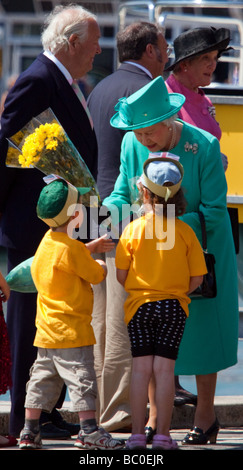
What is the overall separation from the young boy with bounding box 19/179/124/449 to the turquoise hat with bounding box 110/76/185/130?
415 mm

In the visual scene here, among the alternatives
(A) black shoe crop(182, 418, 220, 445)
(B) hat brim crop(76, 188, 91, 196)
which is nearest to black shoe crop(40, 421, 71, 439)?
(A) black shoe crop(182, 418, 220, 445)

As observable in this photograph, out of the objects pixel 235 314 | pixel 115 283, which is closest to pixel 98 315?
pixel 115 283

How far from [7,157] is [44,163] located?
0.85ft

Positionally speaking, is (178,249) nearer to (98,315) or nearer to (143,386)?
(143,386)

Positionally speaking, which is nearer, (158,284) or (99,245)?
(158,284)

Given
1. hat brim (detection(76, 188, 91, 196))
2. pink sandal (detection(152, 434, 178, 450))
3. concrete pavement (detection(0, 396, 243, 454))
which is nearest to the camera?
pink sandal (detection(152, 434, 178, 450))

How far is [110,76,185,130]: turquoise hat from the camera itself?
4016 millimetres

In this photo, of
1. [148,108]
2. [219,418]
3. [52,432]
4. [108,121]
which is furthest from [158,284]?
[219,418]

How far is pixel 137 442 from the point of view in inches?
148

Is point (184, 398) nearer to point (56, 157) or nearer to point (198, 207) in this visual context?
point (198, 207)

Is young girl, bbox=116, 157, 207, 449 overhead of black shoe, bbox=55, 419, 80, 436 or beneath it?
overhead

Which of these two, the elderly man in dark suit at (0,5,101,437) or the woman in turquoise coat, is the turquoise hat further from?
the elderly man in dark suit at (0,5,101,437)

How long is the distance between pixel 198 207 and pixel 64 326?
2.82 feet

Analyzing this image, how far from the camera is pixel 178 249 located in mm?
3834
